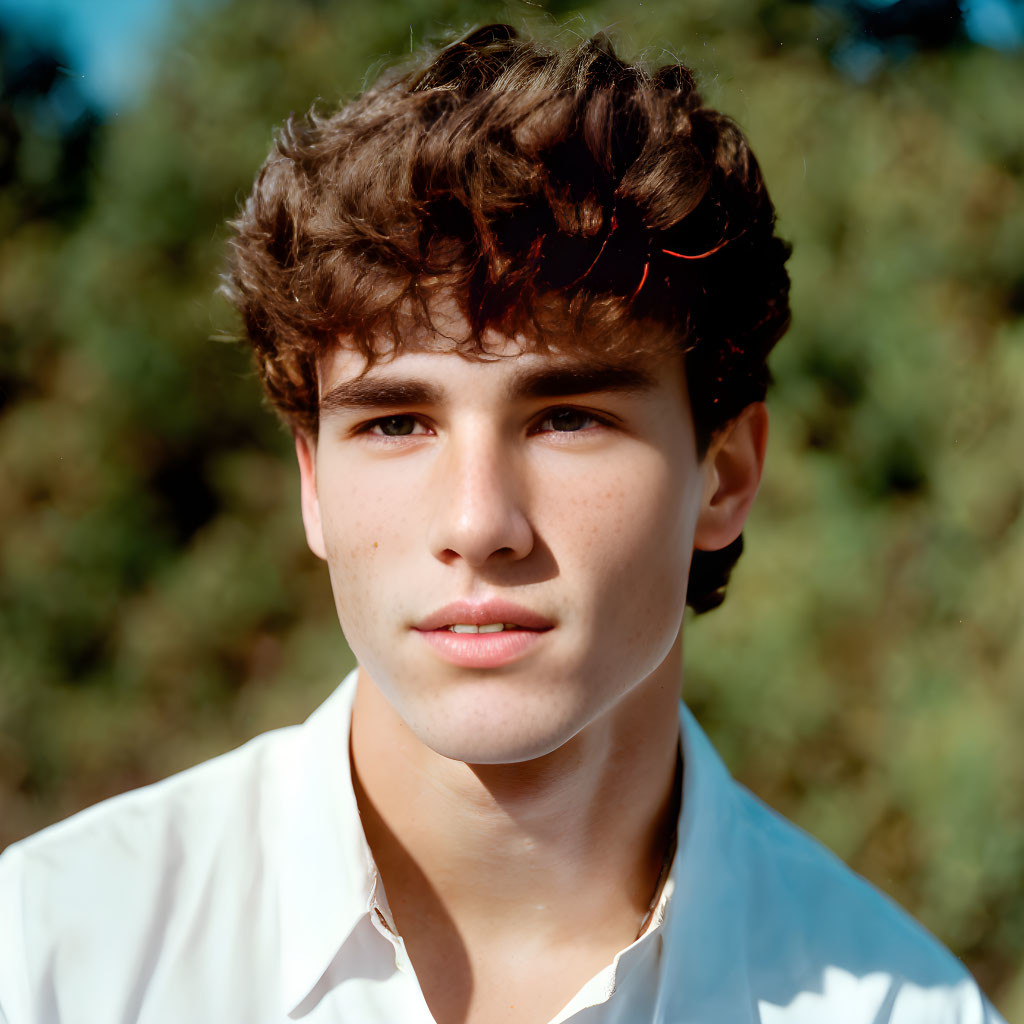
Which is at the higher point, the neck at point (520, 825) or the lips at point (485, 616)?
the lips at point (485, 616)

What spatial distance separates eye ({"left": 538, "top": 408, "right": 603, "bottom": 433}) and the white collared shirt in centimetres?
53

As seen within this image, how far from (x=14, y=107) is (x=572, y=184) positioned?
229cm

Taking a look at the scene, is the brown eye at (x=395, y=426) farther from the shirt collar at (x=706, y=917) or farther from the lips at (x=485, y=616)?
the shirt collar at (x=706, y=917)

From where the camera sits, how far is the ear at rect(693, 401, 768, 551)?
1442mm

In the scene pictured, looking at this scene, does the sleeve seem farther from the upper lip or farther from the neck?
the upper lip

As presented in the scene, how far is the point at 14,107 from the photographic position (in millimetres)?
2877

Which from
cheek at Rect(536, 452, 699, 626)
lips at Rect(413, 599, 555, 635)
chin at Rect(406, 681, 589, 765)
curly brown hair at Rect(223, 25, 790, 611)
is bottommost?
chin at Rect(406, 681, 589, 765)

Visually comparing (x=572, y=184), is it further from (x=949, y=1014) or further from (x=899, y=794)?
(x=899, y=794)

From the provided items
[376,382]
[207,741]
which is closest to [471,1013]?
[376,382]

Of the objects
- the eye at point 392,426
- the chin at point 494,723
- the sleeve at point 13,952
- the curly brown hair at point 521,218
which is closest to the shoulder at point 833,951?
the chin at point 494,723

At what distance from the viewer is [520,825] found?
1.34 meters

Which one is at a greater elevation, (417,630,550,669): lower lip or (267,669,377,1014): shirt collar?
(417,630,550,669): lower lip

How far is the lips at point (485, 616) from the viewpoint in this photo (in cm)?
112

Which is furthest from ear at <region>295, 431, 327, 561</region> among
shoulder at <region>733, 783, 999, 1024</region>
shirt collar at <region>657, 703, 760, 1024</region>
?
shoulder at <region>733, 783, 999, 1024</region>
